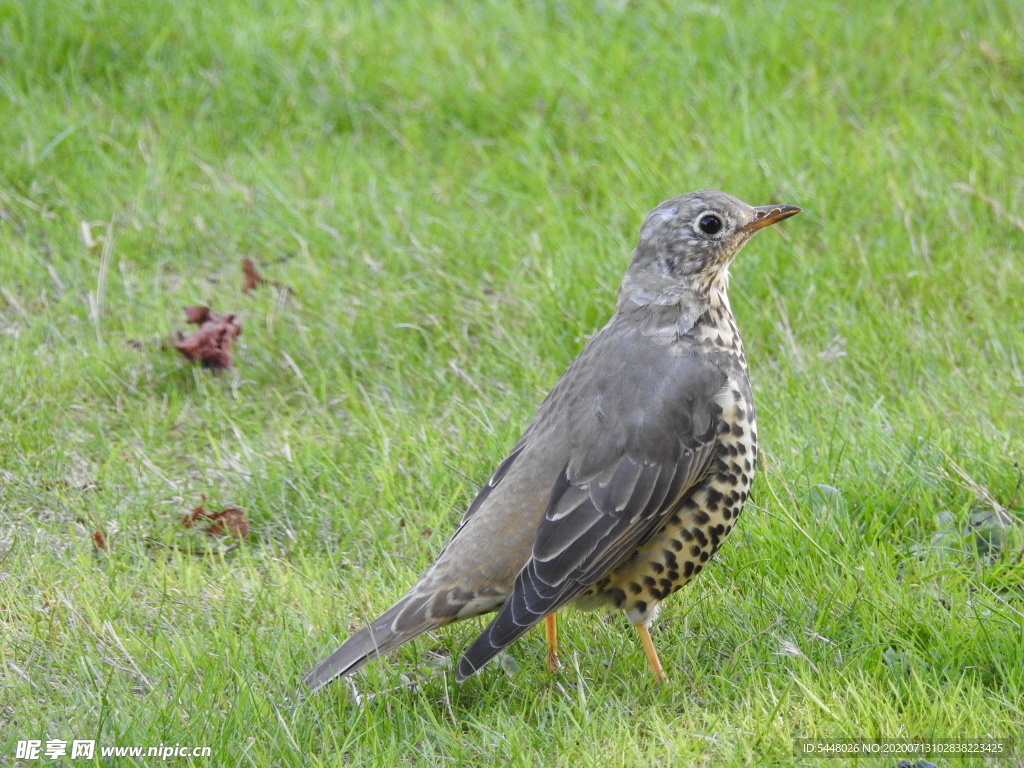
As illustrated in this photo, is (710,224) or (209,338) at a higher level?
(710,224)


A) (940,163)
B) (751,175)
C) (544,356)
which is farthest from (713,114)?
(544,356)

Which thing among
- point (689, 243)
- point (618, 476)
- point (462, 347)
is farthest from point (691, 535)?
point (462, 347)

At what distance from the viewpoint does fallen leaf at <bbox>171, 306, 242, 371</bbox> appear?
19.6 feet

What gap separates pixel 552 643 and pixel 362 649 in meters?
0.74

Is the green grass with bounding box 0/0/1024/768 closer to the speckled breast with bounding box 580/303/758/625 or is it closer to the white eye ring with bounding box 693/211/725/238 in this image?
the speckled breast with bounding box 580/303/758/625

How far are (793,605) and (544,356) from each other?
2043mm

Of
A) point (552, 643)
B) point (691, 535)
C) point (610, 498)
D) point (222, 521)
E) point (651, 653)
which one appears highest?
point (610, 498)

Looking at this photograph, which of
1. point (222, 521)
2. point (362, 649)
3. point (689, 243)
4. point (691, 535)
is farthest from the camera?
point (222, 521)

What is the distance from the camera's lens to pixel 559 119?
770 cm

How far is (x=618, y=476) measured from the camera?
425 centimetres

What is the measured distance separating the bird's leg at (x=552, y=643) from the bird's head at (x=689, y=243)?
1.18 metres

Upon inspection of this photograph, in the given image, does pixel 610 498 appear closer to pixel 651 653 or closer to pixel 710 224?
pixel 651 653

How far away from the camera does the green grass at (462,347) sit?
4082mm

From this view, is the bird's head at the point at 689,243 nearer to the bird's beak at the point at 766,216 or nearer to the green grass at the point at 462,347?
the bird's beak at the point at 766,216
